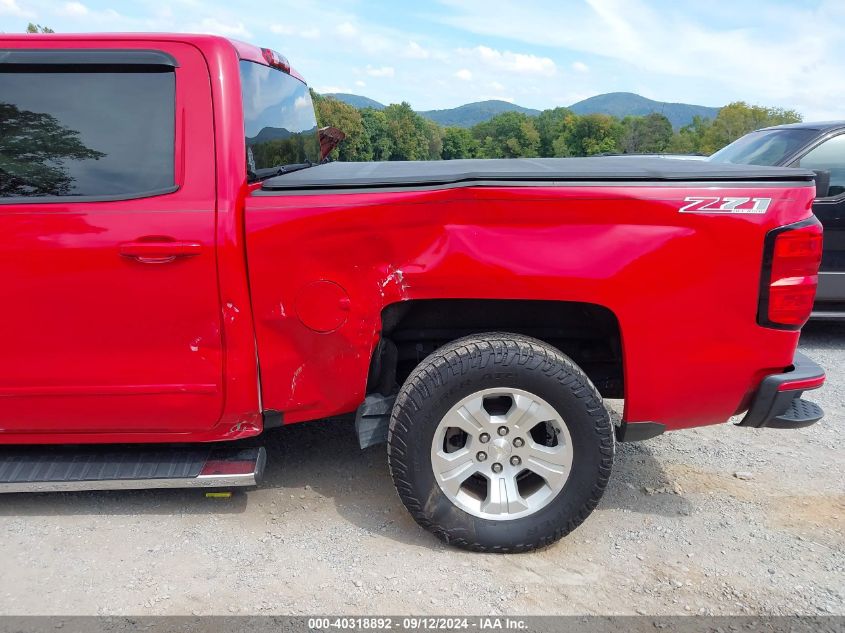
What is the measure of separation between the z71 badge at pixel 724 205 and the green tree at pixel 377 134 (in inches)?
3747

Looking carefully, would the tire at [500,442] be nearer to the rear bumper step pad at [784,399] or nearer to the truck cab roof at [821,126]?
the rear bumper step pad at [784,399]

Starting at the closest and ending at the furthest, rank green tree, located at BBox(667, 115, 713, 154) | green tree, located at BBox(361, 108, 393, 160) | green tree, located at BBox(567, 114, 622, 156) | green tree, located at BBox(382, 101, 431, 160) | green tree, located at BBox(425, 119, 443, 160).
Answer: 1. green tree, located at BBox(667, 115, 713, 154)
2. green tree, located at BBox(361, 108, 393, 160)
3. green tree, located at BBox(382, 101, 431, 160)
4. green tree, located at BBox(567, 114, 622, 156)
5. green tree, located at BBox(425, 119, 443, 160)

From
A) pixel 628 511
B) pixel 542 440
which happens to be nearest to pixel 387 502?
pixel 542 440

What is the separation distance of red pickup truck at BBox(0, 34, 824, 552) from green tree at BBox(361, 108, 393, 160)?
94772 millimetres

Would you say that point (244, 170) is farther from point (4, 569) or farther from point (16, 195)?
point (4, 569)

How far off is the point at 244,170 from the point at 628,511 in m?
2.20

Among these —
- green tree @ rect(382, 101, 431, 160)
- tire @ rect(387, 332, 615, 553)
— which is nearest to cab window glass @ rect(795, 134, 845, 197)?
tire @ rect(387, 332, 615, 553)

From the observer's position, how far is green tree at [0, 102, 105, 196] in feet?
8.53

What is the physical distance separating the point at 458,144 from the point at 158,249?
391 feet

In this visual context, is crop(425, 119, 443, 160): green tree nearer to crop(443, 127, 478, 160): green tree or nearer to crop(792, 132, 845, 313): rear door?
crop(443, 127, 478, 160): green tree

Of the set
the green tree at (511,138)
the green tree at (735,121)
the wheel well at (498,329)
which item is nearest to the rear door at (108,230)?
the wheel well at (498,329)

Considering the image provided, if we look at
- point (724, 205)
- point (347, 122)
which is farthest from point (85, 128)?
point (347, 122)

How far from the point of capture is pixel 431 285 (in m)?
2.53

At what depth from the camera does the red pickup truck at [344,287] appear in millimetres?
2479
